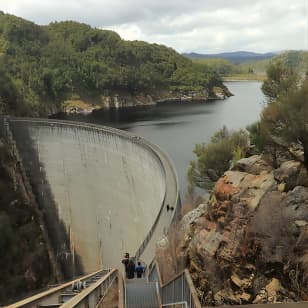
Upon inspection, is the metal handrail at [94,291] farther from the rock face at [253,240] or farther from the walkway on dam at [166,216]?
the walkway on dam at [166,216]

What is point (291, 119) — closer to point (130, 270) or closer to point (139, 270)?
point (139, 270)

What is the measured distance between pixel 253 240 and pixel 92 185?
21.9 m

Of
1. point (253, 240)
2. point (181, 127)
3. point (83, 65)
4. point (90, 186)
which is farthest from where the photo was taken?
point (83, 65)

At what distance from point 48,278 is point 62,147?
11.2 m

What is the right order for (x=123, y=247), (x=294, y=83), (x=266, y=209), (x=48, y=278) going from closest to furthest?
(x=266, y=209)
(x=294, y=83)
(x=123, y=247)
(x=48, y=278)

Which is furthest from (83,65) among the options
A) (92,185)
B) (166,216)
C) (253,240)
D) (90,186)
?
(253,240)

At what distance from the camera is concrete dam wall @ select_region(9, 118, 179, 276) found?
90.9 feet

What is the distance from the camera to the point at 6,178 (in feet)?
135

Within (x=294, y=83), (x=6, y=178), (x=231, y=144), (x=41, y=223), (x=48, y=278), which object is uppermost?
(x=294, y=83)

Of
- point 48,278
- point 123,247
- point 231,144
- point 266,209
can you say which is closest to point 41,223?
point 48,278

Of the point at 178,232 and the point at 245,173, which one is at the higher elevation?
the point at 245,173

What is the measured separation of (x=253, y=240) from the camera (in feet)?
46.6

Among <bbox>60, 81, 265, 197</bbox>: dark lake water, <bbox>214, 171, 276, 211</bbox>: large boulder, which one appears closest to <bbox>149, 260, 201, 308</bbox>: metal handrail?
<bbox>214, 171, 276, 211</bbox>: large boulder

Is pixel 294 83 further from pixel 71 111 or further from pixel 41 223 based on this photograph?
pixel 71 111
